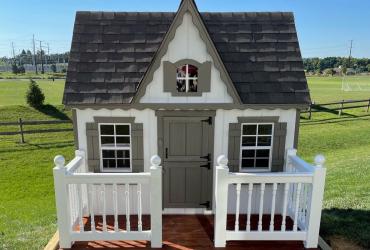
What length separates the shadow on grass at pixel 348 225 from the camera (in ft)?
18.2

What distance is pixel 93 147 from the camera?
18.8 ft

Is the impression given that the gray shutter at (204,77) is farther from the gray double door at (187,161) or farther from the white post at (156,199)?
the white post at (156,199)

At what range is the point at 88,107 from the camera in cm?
550

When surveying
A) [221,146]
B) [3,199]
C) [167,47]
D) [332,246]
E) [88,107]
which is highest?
[167,47]

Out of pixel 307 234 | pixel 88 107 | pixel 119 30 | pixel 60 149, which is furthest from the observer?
pixel 60 149

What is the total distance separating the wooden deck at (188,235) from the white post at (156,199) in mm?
218

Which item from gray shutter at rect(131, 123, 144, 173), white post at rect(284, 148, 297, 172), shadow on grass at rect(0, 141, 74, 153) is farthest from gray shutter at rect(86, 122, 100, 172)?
shadow on grass at rect(0, 141, 74, 153)

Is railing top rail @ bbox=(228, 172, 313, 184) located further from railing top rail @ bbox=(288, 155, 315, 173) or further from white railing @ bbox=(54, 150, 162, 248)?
white railing @ bbox=(54, 150, 162, 248)

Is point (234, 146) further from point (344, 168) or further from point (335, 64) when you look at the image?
point (335, 64)

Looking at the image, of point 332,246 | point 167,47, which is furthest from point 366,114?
point 167,47

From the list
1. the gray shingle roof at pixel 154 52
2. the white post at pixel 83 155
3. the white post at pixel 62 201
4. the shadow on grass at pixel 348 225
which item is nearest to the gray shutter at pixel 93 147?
the white post at pixel 83 155

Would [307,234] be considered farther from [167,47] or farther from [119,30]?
[119,30]

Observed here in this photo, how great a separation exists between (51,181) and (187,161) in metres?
6.29

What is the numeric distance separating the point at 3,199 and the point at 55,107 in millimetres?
15049
